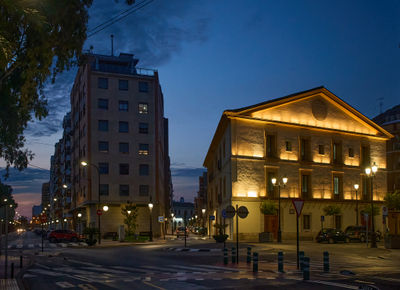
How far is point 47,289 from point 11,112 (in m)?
5.64

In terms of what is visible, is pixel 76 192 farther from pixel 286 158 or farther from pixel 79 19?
pixel 79 19

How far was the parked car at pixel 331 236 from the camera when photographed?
41.6 meters

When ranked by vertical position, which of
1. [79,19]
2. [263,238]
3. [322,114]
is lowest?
[263,238]

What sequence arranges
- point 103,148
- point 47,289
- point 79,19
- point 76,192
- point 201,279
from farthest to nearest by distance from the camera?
point 76,192 → point 103,148 → point 201,279 → point 47,289 → point 79,19

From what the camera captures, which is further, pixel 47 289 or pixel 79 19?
pixel 47 289

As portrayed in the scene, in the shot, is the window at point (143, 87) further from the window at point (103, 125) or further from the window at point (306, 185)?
the window at point (306, 185)

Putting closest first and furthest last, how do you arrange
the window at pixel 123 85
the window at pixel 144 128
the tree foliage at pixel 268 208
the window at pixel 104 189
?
the tree foliage at pixel 268 208 < the window at pixel 104 189 < the window at pixel 123 85 < the window at pixel 144 128

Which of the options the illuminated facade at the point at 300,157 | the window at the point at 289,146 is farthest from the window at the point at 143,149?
the window at the point at 289,146

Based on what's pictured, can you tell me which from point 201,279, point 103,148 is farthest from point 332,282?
point 103,148

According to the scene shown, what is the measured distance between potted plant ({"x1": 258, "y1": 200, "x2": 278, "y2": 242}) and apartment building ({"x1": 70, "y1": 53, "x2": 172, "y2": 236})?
19.3m

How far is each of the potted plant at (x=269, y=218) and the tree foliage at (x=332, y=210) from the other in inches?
248

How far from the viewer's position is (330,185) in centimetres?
5088

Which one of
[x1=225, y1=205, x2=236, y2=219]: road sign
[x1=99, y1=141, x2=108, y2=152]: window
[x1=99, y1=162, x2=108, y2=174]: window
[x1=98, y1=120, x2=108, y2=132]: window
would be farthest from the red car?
[x1=225, y1=205, x2=236, y2=219]: road sign

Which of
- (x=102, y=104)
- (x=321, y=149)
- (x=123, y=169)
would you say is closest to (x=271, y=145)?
(x=321, y=149)
